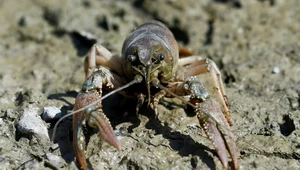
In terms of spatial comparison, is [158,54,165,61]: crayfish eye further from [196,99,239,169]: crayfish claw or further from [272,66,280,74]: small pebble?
[272,66,280,74]: small pebble

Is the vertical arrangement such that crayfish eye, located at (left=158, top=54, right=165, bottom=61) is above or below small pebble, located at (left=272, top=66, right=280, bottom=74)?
above

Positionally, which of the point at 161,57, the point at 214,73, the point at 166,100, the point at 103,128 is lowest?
the point at 103,128

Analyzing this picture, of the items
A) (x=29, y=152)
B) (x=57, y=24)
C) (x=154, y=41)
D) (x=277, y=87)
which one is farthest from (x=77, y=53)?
(x=277, y=87)

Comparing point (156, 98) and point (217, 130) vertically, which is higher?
point (156, 98)

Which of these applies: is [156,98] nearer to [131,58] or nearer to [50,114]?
[131,58]

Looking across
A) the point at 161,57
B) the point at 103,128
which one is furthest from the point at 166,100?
the point at 103,128

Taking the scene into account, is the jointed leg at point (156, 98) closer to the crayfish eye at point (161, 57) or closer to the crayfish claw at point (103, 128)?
the crayfish eye at point (161, 57)

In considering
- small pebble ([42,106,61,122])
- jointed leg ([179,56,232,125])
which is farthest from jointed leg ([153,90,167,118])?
small pebble ([42,106,61,122])
